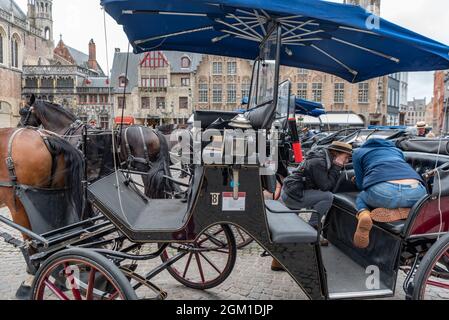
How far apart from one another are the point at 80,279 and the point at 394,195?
7.78 ft

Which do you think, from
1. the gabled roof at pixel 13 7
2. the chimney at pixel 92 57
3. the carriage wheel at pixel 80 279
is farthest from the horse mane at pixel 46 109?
the chimney at pixel 92 57

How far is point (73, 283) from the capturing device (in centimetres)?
211

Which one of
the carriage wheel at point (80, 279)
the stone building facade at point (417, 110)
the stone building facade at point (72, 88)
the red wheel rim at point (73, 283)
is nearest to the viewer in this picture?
the carriage wheel at point (80, 279)

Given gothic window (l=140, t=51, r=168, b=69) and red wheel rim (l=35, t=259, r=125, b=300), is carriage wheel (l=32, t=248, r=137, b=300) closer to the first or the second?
red wheel rim (l=35, t=259, r=125, b=300)

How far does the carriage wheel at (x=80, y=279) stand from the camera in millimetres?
1957

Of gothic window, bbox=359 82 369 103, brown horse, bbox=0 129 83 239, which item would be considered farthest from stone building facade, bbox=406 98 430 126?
brown horse, bbox=0 129 83 239

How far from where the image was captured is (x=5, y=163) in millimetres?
2871

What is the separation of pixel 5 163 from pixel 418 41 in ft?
11.2

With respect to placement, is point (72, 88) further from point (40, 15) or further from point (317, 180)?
point (317, 180)

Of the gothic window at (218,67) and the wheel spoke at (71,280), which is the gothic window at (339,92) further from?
the wheel spoke at (71,280)

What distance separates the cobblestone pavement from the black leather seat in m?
0.93

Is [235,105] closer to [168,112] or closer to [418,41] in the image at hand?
[168,112]

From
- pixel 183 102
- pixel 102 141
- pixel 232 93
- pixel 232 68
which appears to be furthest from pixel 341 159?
pixel 183 102
